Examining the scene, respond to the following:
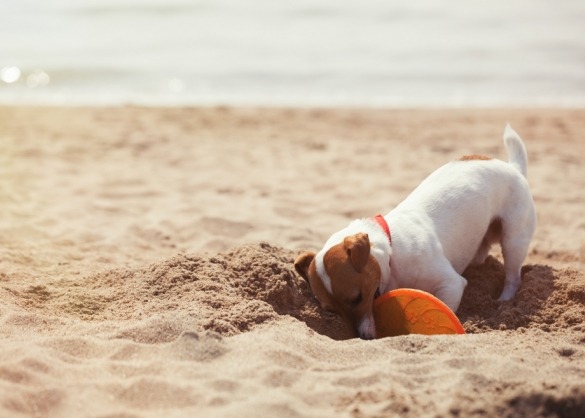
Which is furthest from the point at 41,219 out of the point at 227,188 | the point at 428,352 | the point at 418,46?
the point at 418,46

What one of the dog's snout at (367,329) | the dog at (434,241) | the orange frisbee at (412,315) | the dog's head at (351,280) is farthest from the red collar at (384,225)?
the dog's snout at (367,329)

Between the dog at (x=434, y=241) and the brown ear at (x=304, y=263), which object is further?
the brown ear at (x=304, y=263)

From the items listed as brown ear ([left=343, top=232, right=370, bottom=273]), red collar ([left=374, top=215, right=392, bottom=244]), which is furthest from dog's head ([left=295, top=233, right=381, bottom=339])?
red collar ([left=374, top=215, right=392, bottom=244])

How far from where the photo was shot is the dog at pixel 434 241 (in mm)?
4656

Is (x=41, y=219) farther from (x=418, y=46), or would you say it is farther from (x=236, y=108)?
(x=418, y=46)

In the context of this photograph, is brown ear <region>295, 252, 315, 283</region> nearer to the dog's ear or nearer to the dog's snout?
the dog's ear

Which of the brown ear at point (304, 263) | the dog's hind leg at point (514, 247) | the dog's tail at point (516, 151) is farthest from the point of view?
the dog's tail at point (516, 151)

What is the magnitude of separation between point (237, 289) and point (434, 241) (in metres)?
1.27

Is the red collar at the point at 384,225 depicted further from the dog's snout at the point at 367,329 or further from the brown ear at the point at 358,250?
the dog's snout at the point at 367,329

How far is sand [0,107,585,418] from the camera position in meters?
3.54

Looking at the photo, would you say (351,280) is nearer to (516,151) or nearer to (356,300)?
(356,300)

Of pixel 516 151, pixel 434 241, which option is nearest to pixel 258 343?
pixel 434 241

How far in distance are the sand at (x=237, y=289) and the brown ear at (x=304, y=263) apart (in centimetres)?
9

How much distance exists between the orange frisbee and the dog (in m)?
0.10
